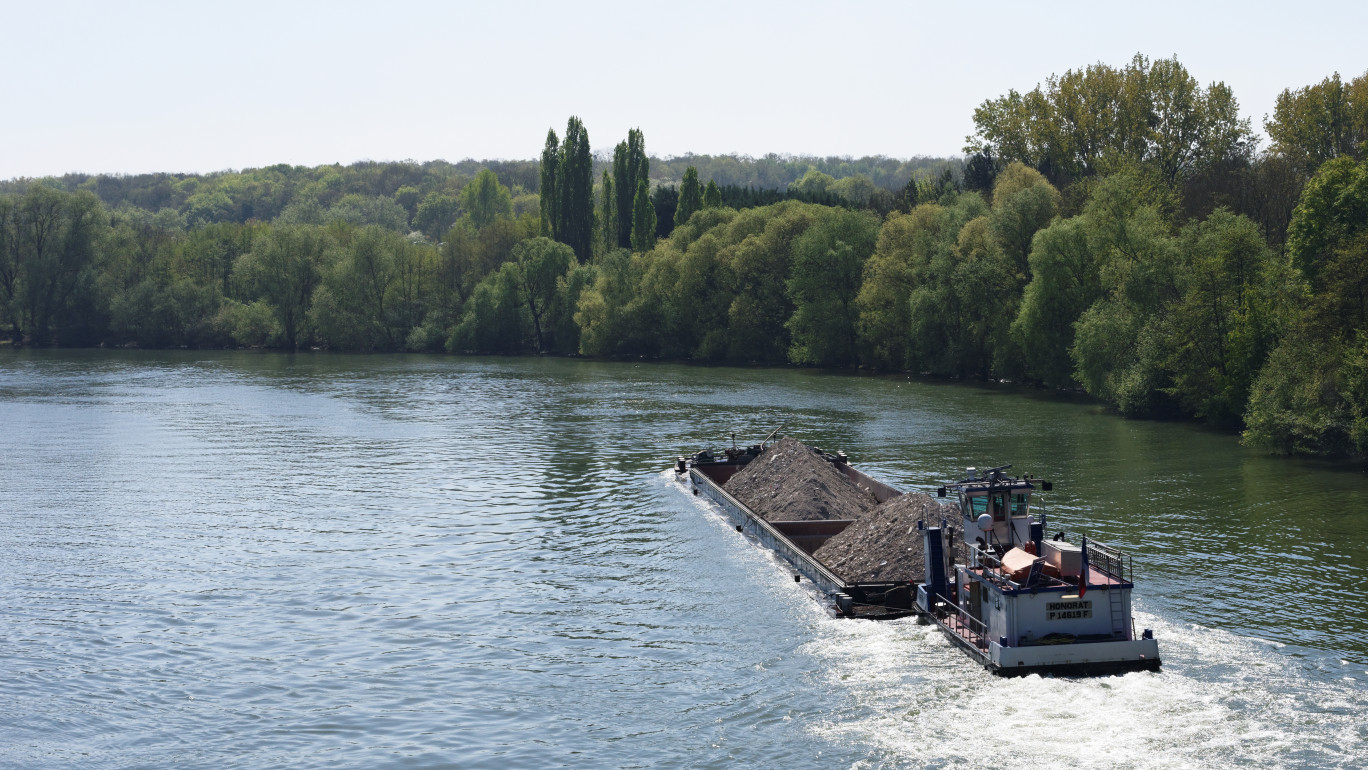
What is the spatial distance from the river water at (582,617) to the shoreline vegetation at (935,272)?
26.5 ft

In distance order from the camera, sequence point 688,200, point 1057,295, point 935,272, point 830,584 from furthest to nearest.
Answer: point 688,200, point 935,272, point 1057,295, point 830,584

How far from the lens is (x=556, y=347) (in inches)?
6570

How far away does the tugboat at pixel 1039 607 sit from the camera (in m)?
29.4

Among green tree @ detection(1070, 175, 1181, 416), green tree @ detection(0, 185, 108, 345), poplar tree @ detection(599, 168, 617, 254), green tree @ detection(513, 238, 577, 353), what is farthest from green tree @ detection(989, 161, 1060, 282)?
green tree @ detection(0, 185, 108, 345)

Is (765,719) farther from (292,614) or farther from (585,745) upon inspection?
(292,614)

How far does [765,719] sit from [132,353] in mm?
163912

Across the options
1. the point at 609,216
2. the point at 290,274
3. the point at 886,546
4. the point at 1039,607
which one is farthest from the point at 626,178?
the point at 1039,607

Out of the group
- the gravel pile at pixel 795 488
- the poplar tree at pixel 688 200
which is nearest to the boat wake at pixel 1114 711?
the gravel pile at pixel 795 488

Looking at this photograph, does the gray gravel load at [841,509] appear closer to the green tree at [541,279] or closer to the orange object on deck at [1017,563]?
the orange object on deck at [1017,563]

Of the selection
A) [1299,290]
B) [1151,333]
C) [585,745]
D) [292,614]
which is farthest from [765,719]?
[1151,333]

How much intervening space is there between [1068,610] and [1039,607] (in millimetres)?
782

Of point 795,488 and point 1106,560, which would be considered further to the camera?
point 795,488

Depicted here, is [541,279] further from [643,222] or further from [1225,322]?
[1225,322]

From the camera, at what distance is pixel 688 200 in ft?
557
